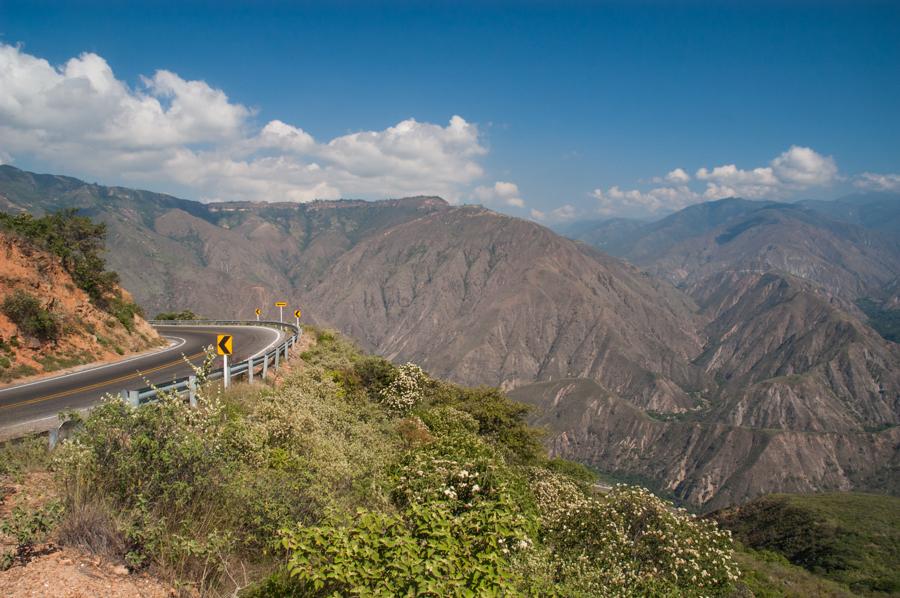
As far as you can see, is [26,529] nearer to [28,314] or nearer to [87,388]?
[87,388]

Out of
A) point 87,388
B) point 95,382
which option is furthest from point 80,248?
point 87,388

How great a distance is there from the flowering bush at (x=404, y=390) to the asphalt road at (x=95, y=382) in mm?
7062

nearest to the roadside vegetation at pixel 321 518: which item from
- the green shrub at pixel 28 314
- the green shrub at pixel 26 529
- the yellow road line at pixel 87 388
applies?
the green shrub at pixel 26 529

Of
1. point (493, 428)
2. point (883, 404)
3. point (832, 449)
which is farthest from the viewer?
point (883, 404)

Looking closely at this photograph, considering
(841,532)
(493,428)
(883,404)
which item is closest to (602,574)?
(493,428)

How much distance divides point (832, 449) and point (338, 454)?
166 meters

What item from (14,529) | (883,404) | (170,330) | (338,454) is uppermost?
(14,529)

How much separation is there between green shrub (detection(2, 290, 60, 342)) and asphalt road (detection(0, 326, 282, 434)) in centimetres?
273

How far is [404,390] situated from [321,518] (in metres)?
17.6

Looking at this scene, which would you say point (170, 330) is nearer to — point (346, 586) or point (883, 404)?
point (346, 586)

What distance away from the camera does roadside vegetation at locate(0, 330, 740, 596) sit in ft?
19.1

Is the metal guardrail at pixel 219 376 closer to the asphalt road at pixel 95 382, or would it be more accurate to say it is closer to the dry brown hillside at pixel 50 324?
the asphalt road at pixel 95 382

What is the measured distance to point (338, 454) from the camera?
11523 mm

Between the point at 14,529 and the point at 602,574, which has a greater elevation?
the point at 14,529
